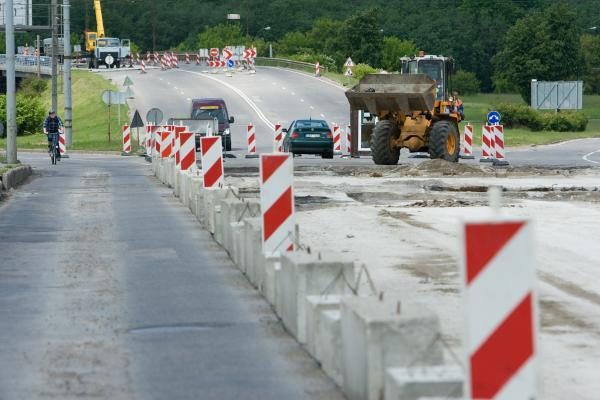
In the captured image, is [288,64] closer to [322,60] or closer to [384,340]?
[322,60]

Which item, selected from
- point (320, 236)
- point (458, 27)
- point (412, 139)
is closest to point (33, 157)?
point (412, 139)

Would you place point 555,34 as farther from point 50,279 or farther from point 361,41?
point 50,279

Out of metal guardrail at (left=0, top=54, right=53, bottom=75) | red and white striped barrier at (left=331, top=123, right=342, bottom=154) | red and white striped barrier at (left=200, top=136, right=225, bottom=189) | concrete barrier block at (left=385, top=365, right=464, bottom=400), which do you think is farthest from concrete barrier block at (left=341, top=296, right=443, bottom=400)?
metal guardrail at (left=0, top=54, right=53, bottom=75)

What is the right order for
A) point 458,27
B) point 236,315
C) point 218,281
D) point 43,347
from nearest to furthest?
point 43,347 < point 236,315 < point 218,281 < point 458,27

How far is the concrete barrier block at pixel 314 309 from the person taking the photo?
385 inches

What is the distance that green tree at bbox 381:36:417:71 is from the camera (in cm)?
13338

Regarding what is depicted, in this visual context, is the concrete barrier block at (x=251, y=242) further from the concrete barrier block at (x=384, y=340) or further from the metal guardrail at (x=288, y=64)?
the metal guardrail at (x=288, y=64)

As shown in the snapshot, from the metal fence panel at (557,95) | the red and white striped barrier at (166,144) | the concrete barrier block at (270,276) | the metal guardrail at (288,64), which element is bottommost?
the concrete barrier block at (270,276)

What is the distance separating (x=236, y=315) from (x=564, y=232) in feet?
26.3

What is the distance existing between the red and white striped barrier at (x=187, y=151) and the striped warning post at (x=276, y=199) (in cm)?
1268

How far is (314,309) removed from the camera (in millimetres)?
A: 9852

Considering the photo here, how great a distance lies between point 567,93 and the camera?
8650 centimetres

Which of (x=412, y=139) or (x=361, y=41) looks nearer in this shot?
(x=412, y=139)

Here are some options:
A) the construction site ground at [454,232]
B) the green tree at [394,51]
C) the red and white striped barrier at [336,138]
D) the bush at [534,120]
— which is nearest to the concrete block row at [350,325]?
the construction site ground at [454,232]
